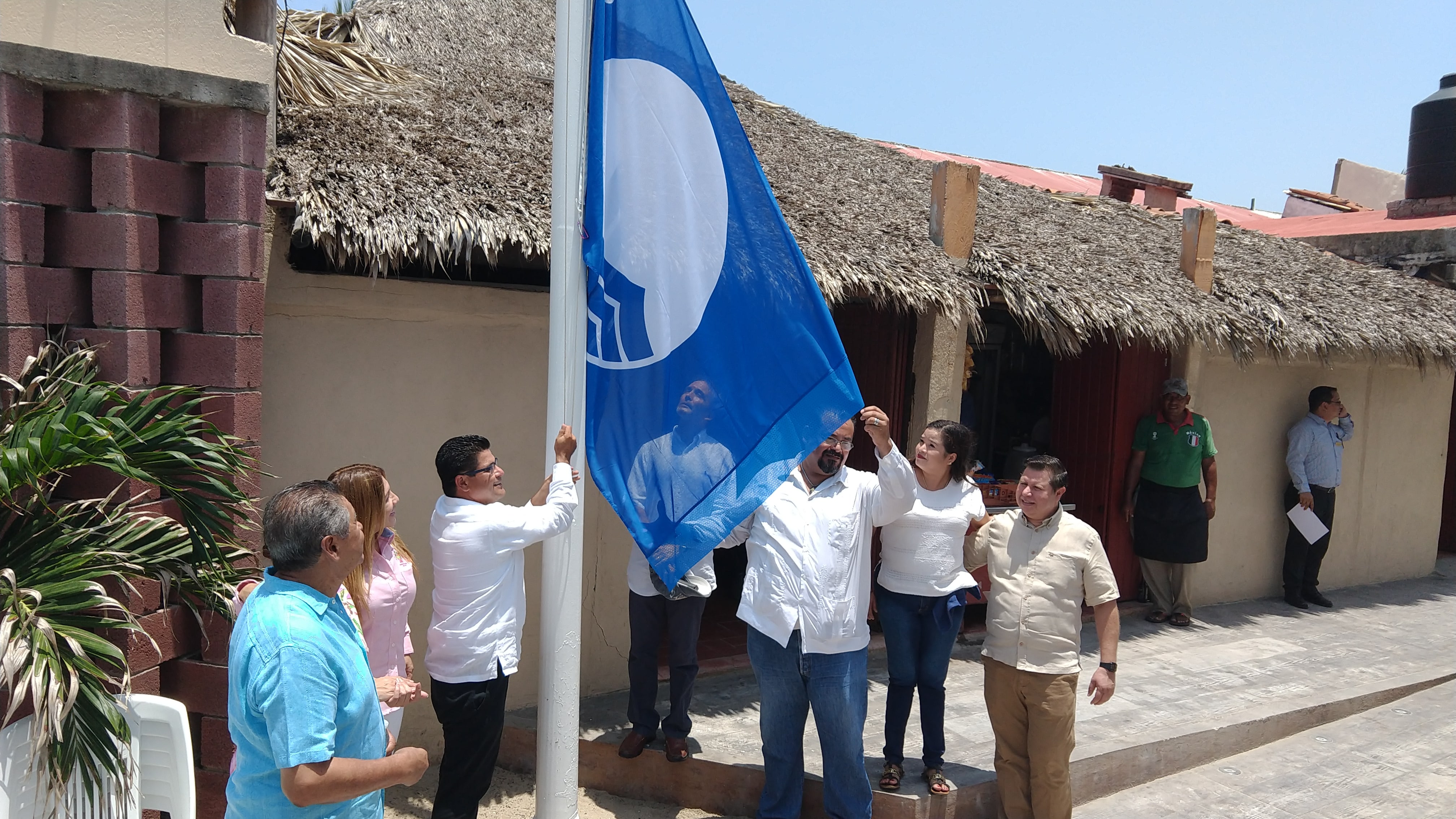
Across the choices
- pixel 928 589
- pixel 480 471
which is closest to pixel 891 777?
pixel 928 589

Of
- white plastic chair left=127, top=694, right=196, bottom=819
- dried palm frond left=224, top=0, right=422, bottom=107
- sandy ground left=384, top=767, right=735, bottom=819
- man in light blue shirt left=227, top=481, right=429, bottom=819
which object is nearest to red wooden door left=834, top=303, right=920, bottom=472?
sandy ground left=384, top=767, right=735, bottom=819

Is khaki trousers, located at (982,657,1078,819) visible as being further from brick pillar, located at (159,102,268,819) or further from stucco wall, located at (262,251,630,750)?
brick pillar, located at (159,102,268,819)

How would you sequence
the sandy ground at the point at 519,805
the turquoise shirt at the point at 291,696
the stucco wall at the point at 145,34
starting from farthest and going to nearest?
the sandy ground at the point at 519,805, the stucco wall at the point at 145,34, the turquoise shirt at the point at 291,696

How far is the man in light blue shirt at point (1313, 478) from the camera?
336 inches

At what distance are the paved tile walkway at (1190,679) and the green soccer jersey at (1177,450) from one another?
1152 millimetres

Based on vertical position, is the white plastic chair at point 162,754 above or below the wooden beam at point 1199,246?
below

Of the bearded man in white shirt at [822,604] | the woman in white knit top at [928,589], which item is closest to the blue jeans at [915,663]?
the woman in white knit top at [928,589]

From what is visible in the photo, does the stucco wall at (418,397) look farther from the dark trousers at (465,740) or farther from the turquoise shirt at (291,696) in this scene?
the turquoise shirt at (291,696)

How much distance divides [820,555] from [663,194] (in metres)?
1.49

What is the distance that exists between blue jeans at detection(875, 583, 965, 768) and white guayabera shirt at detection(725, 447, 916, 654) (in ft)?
1.32

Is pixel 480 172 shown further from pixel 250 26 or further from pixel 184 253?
pixel 184 253

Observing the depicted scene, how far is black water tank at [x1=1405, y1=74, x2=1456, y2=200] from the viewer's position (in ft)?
43.2

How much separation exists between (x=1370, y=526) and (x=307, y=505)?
10288 mm


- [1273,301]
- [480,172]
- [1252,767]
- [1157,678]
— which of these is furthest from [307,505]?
[1273,301]
